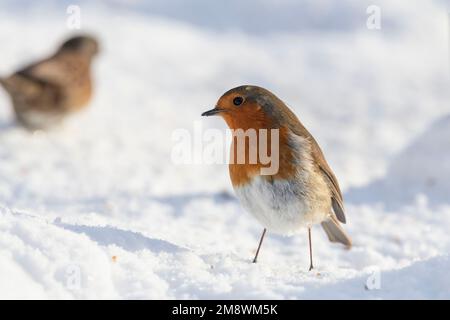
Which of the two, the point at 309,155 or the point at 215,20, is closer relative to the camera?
the point at 309,155

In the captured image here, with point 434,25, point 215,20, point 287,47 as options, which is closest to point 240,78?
point 287,47

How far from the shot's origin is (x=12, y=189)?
287 inches

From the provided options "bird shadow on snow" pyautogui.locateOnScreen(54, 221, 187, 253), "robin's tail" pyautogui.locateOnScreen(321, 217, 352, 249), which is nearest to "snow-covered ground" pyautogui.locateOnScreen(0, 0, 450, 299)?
"bird shadow on snow" pyautogui.locateOnScreen(54, 221, 187, 253)

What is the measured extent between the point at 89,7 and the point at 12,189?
823 cm

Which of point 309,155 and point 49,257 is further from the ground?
point 309,155

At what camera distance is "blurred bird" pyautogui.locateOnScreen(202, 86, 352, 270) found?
4340 mm

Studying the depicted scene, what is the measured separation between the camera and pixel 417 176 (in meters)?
7.76

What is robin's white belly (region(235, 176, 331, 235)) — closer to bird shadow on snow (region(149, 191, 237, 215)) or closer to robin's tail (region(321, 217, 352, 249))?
robin's tail (region(321, 217, 352, 249))

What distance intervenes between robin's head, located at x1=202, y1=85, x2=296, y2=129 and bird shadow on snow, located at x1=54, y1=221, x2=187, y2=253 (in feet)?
2.66

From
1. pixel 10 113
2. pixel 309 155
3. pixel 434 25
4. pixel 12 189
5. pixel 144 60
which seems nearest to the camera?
pixel 309 155

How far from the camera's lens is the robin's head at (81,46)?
9.85 m

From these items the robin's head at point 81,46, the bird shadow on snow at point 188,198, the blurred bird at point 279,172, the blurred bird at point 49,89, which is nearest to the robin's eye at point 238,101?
the blurred bird at point 279,172

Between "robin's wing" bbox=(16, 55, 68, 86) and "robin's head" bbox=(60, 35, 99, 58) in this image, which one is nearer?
"robin's wing" bbox=(16, 55, 68, 86)
